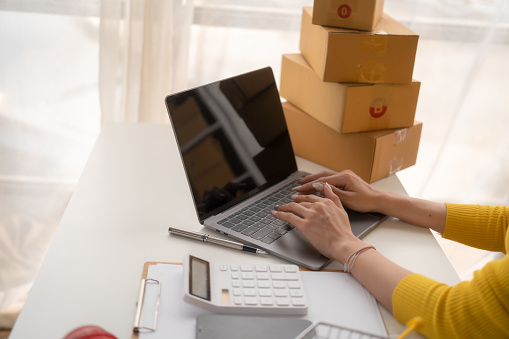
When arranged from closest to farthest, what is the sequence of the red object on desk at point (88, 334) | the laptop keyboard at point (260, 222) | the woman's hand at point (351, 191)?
the red object on desk at point (88, 334) → the laptop keyboard at point (260, 222) → the woman's hand at point (351, 191)

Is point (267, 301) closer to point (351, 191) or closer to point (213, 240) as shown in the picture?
point (213, 240)

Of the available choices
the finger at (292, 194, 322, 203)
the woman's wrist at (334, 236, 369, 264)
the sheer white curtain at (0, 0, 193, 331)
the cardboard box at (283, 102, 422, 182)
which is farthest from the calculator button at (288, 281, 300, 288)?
the sheer white curtain at (0, 0, 193, 331)

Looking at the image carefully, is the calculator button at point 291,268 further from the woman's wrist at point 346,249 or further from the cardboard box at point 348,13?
the cardboard box at point 348,13

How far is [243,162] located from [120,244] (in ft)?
1.07

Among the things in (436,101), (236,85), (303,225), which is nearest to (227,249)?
(303,225)

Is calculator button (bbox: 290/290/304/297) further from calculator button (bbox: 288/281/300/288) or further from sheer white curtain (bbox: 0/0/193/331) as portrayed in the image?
sheer white curtain (bbox: 0/0/193/331)

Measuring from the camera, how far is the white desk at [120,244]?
2.44ft

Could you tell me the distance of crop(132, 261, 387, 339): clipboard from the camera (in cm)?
72

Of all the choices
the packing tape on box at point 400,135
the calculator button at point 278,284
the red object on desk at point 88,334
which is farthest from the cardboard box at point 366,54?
the red object on desk at point 88,334

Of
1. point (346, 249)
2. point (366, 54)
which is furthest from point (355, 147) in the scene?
point (346, 249)

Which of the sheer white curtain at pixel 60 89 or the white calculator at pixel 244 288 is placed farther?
the sheer white curtain at pixel 60 89

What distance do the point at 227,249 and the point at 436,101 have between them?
1316mm

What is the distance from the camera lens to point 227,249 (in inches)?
36.5

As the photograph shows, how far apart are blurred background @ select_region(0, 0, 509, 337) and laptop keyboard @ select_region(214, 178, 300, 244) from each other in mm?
834
